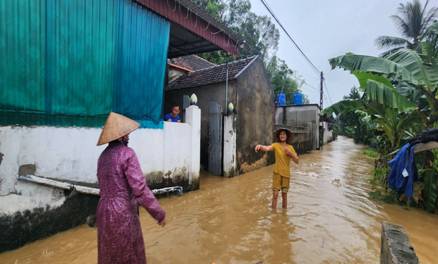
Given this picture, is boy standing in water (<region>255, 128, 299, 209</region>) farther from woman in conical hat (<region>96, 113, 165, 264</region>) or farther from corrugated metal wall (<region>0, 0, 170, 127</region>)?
woman in conical hat (<region>96, 113, 165, 264</region>)

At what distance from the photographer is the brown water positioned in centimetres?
377

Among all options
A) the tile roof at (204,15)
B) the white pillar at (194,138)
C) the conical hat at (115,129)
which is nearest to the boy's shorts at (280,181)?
the white pillar at (194,138)

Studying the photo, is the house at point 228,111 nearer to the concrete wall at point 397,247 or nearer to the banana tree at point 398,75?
the banana tree at point 398,75

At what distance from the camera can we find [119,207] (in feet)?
7.79

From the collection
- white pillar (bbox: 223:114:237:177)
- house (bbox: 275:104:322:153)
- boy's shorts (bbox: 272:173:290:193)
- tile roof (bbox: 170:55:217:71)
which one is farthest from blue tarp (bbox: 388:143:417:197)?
house (bbox: 275:104:322:153)

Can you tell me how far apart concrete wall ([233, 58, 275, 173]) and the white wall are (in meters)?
3.52

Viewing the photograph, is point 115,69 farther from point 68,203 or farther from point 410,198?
point 410,198

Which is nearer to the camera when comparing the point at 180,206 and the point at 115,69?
the point at 115,69

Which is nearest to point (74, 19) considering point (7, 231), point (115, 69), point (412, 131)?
point (115, 69)

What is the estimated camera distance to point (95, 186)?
5.02m

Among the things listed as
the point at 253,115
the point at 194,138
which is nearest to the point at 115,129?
the point at 194,138

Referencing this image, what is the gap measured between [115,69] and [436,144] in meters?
6.90

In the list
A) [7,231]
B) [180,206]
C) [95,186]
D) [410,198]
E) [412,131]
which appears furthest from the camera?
[412,131]

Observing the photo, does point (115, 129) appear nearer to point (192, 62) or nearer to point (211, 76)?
point (211, 76)
